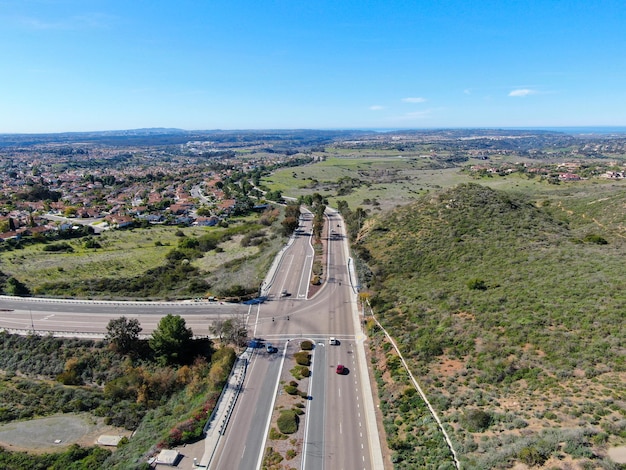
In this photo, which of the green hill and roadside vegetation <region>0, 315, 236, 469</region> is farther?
roadside vegetation <region>0, 315, 236, 469</region>

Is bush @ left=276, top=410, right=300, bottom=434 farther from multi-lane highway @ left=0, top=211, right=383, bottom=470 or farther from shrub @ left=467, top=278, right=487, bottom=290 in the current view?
shrub @ left=467, top=278, right=487, bottom=290

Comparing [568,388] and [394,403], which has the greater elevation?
[568,388]

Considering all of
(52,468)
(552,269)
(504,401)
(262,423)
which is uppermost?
(552,269)

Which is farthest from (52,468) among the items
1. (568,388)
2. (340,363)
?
(568,388)

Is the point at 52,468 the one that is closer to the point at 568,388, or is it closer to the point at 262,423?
the point at 262,423

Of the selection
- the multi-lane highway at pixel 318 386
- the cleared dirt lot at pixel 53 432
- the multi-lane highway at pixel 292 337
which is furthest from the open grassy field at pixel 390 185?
the cleared dirt lot at pixel 53 432

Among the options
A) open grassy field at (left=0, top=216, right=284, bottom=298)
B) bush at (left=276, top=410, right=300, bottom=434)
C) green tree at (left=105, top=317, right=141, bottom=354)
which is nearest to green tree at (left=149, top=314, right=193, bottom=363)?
green tree at (left=105, top=317, right=141, bottom=354)
